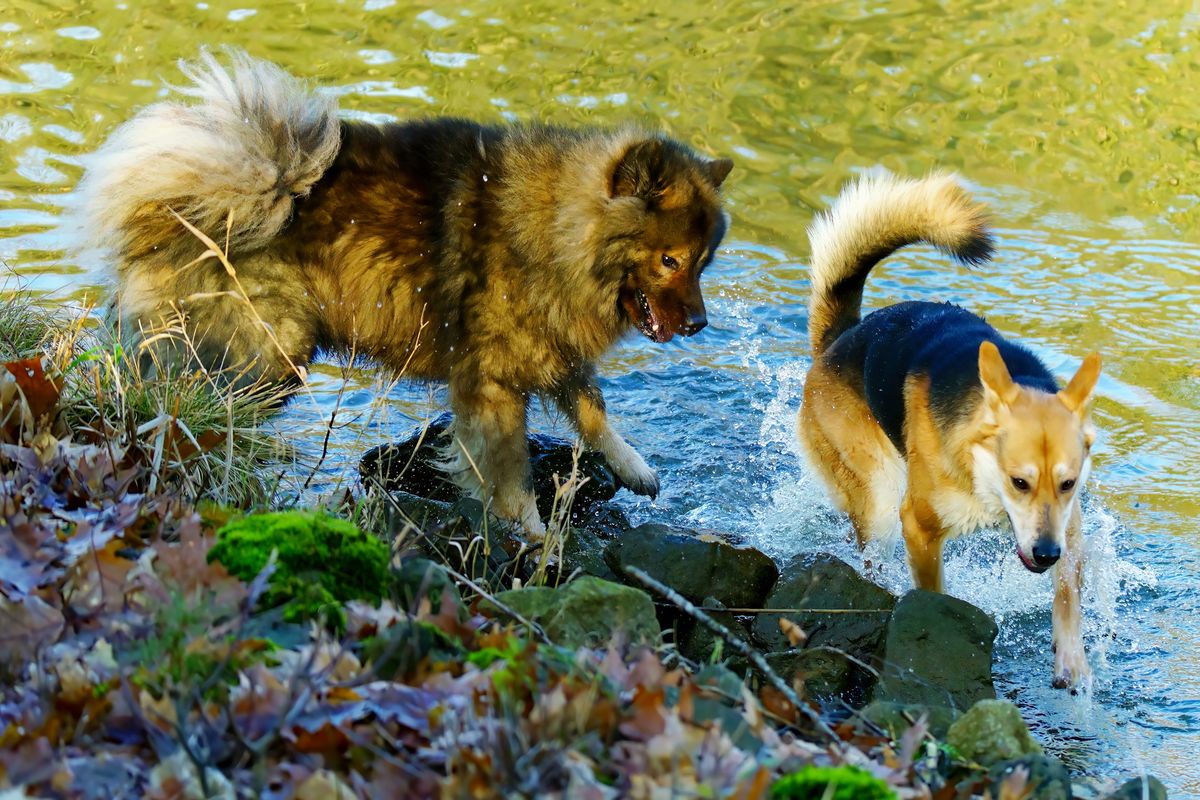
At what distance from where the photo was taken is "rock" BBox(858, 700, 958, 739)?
3.12 metres

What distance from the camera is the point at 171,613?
7.96 feet

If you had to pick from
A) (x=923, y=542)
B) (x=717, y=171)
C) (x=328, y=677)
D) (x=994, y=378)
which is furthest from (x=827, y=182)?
(x=328, y=677)

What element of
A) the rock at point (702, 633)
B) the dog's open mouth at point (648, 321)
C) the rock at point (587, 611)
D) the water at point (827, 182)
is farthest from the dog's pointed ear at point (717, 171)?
the rock at point (587, 611)

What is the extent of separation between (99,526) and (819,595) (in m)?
2.70

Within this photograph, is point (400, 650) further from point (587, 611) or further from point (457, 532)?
point (457, 532)

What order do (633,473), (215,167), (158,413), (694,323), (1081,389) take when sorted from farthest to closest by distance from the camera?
(633,473)
(694,323)
(215,167)
(1081,389)
(158,413)

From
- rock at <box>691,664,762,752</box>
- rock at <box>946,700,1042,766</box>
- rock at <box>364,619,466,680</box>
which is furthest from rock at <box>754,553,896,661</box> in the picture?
rock at <box>364,619,466,680</box>

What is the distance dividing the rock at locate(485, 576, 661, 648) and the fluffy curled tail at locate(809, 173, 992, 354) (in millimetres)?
2853

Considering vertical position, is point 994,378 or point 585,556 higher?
point 994,378

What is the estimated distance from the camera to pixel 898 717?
127 inches

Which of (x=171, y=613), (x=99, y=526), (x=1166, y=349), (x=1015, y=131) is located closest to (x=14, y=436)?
(x=99, y=526)

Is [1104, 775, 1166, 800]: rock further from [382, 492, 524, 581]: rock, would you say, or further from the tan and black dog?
[382, 492, 524, 581]: rock

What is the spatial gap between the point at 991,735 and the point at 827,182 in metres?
8.03

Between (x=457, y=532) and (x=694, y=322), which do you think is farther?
(x=694, y=322)
